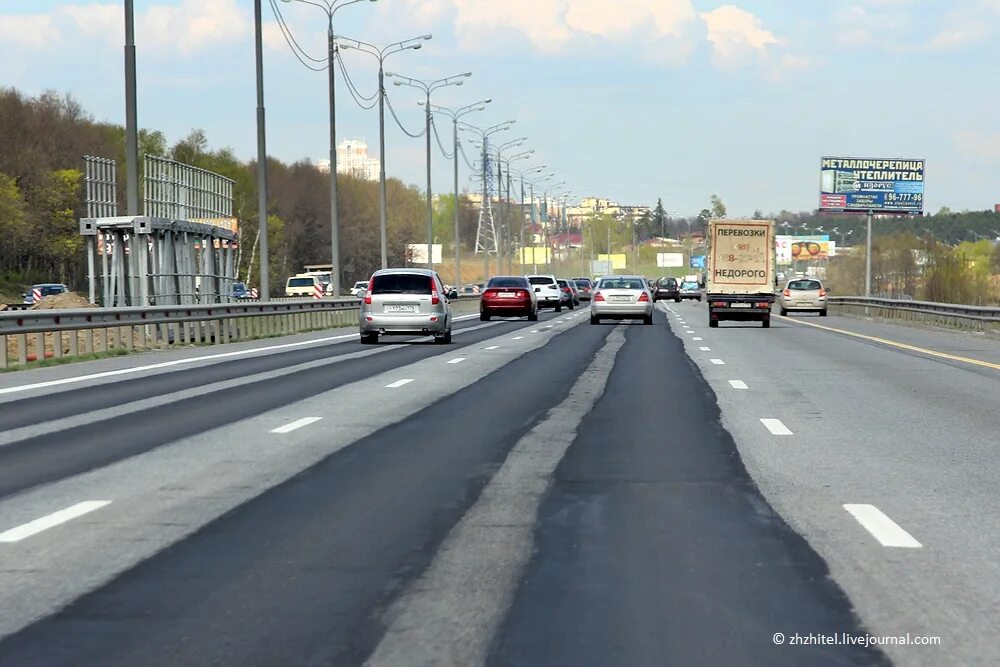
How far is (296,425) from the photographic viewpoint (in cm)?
1507

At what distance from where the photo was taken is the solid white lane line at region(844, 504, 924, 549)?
27.2 ft

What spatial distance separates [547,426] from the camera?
15.0 meters

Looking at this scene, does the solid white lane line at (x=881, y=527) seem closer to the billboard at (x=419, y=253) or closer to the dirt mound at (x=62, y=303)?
the dirt mound at (x=62, y=303)

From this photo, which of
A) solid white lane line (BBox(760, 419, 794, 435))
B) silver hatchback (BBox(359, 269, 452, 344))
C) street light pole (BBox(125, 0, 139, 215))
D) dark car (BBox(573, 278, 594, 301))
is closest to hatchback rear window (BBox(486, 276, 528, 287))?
silver hatchback (BBox(359, 269, 452, 344))

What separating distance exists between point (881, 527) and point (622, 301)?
4316 centimetres

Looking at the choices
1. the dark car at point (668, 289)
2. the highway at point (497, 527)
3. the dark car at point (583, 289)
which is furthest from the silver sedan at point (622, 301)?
the dark car at point (668, 289)

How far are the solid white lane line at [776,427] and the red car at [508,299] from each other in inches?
1677

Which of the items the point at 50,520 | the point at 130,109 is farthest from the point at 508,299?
the point at 50,520

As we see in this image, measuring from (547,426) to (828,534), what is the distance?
6.57 m

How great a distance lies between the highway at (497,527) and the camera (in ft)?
20.1

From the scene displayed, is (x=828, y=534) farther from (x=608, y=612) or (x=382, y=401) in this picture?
(x=382, y=401)

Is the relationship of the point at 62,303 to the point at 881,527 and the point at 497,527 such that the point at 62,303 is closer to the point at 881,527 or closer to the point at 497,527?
the point at 497,527

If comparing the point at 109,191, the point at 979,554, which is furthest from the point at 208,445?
the point at 109,191

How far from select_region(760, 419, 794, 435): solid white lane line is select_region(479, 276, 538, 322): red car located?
Result: 42590mm
